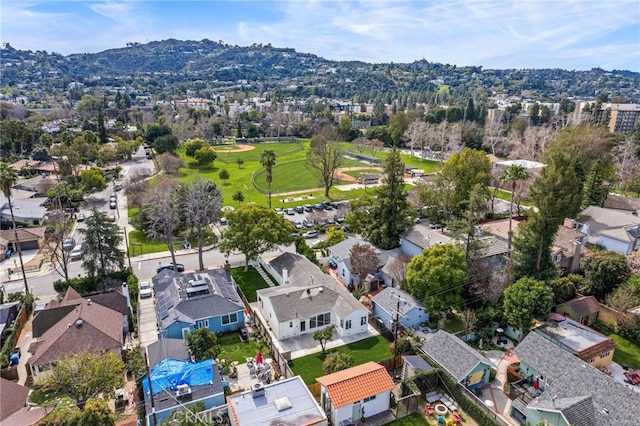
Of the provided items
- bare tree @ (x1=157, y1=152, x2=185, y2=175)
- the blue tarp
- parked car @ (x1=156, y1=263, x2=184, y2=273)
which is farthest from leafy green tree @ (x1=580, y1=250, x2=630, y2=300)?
bare tree @ (x1=157, y1=152, x2=185, y2=175)

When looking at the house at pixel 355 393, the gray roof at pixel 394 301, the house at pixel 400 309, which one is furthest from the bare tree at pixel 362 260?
the house at pixel 355 393

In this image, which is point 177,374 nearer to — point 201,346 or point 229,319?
point 201,346

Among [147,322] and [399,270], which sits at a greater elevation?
[399,270]

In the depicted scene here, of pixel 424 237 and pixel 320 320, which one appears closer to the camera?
pixel 320 320

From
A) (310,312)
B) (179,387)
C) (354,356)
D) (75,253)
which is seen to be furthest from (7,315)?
(354,356)

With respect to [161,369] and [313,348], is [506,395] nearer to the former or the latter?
[313,348]

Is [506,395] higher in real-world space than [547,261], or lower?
lower

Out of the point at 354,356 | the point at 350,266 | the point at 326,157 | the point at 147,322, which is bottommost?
the point at 147,322

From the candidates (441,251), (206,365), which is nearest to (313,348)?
(206,365)
